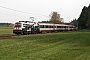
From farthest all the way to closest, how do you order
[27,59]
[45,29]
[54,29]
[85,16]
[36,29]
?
[85,16], [54,29], [45,29], [36,29], [27,59]

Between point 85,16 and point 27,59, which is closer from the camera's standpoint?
point 27,59

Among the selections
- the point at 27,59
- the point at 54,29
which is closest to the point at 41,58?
the point at 27,59

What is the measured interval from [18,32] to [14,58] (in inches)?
1391

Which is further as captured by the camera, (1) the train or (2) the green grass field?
(1) the train

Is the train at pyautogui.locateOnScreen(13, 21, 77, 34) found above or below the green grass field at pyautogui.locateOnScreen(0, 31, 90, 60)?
above

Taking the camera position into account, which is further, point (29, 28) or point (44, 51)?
point (29, 28)

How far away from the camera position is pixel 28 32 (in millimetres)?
51500

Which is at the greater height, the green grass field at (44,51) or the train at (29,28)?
the train at (29,28)

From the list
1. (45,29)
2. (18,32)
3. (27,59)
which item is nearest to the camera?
(27,59)

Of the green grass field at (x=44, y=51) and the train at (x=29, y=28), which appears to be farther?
the train at (x=29, y=28)

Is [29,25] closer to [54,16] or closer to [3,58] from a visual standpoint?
[3,58]

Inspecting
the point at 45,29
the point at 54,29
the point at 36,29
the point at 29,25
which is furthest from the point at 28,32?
the point at 54,29

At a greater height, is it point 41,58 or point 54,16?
point 54,16

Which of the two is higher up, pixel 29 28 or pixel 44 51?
pixel 29 28
